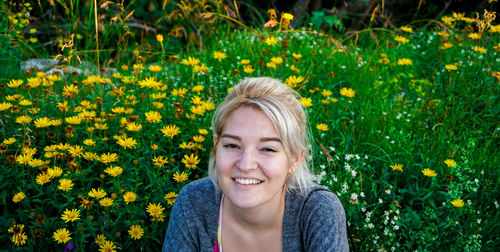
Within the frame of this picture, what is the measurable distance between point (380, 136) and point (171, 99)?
4.81 ft

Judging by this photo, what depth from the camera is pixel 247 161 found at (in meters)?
1.85

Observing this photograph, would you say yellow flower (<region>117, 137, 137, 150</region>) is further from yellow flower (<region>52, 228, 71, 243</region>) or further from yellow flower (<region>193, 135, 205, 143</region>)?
yellow flower (<region>52, 228, 71, 243</region>)

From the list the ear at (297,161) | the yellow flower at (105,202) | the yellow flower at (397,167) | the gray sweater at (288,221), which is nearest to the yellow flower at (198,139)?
the gray sweater at (288,221)

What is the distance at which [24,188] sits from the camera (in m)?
2.32

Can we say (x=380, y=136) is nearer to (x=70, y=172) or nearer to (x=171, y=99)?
(x=171, y=99)

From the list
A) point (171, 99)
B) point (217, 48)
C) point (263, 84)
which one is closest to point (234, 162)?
point (263, 84)

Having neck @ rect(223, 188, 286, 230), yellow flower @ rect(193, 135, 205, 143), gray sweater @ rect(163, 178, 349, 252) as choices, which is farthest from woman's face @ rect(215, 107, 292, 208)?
yellow flower @ rect(193, 135, 205, 143)

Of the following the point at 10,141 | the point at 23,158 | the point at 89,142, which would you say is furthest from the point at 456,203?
the point at 10,141

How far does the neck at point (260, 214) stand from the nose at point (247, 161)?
0.80ft

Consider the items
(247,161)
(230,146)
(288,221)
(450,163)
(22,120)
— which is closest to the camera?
(247,161)

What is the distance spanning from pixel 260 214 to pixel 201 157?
35.4 inches

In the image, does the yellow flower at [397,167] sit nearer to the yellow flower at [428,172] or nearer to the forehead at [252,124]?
the yellow flower at [428,172]

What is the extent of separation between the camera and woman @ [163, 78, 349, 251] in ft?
6.20

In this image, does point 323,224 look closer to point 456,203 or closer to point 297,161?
point 297,161
